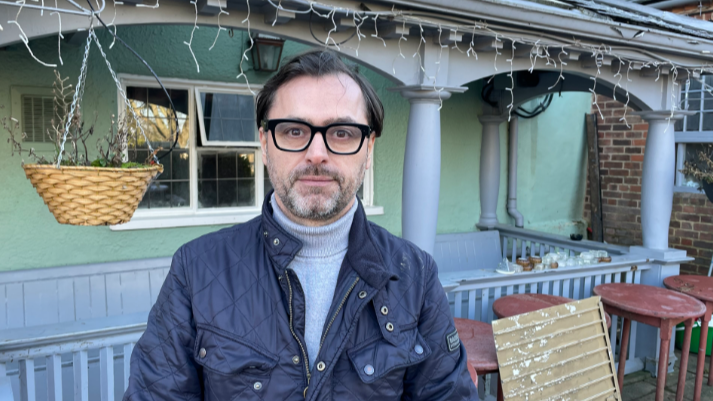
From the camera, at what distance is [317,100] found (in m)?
1.45

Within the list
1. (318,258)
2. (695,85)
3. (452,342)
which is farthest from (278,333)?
(695,85)

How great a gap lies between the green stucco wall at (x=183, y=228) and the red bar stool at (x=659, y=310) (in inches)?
99.0

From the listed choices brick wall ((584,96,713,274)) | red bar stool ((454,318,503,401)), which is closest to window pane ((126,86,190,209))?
red bar stool ((454,318,503,401))

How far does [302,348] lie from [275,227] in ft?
1.15

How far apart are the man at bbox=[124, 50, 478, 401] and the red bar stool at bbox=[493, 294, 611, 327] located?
2.20 metres

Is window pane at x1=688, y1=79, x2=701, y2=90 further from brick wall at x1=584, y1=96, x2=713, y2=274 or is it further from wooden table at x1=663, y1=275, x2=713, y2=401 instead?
wooden table at x1=663, y1=275, x2=713, y2=401

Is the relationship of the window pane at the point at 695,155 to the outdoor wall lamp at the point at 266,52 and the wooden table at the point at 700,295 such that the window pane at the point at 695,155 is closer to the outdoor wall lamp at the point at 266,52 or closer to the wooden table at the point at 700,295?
the wooden table at the point at 700,295

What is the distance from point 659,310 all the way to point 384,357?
3345 millimetres

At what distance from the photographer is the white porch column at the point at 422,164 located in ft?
12.5

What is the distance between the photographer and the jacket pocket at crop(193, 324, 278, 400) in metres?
1.34

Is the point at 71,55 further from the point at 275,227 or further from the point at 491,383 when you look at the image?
the point at 491,383

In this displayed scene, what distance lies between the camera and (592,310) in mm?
3512

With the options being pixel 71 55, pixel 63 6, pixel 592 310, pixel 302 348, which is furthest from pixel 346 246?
pixel 71 55

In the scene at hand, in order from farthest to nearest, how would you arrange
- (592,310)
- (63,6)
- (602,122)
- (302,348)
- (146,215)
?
(602,122), (146,215), (592,310), (63,6), (302,348)
